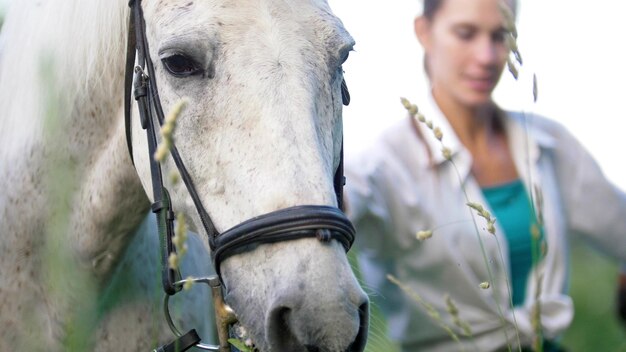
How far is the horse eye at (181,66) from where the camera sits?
7.14 ft

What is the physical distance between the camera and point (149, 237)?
2846mm

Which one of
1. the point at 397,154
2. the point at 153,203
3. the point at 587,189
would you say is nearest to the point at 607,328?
the point at 587,189

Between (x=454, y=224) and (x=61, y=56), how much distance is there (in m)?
2.03

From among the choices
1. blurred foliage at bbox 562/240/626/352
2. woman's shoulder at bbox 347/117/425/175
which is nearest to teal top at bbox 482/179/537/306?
blurred foliage at bbox 562/240/626/352

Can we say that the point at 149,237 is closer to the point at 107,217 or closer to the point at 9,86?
the point at 107,217

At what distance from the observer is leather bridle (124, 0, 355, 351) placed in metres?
1.91

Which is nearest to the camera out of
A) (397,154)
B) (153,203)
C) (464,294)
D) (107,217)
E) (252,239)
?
(252,239)

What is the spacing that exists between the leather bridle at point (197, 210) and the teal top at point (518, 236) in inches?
67.6

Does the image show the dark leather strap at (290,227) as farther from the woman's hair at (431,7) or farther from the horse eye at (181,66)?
the woman's hair at (431,7)

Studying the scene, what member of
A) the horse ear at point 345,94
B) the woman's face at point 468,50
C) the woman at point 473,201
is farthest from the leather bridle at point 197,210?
the woman's face at point 468,50

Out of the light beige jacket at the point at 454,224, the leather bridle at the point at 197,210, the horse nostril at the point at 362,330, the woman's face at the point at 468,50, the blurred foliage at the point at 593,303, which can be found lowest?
the blurred foliage at the point at 593,303

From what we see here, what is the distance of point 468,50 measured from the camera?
14.3ft

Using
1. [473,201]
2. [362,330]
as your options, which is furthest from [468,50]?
[362,330]

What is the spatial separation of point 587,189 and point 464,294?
78 cm
